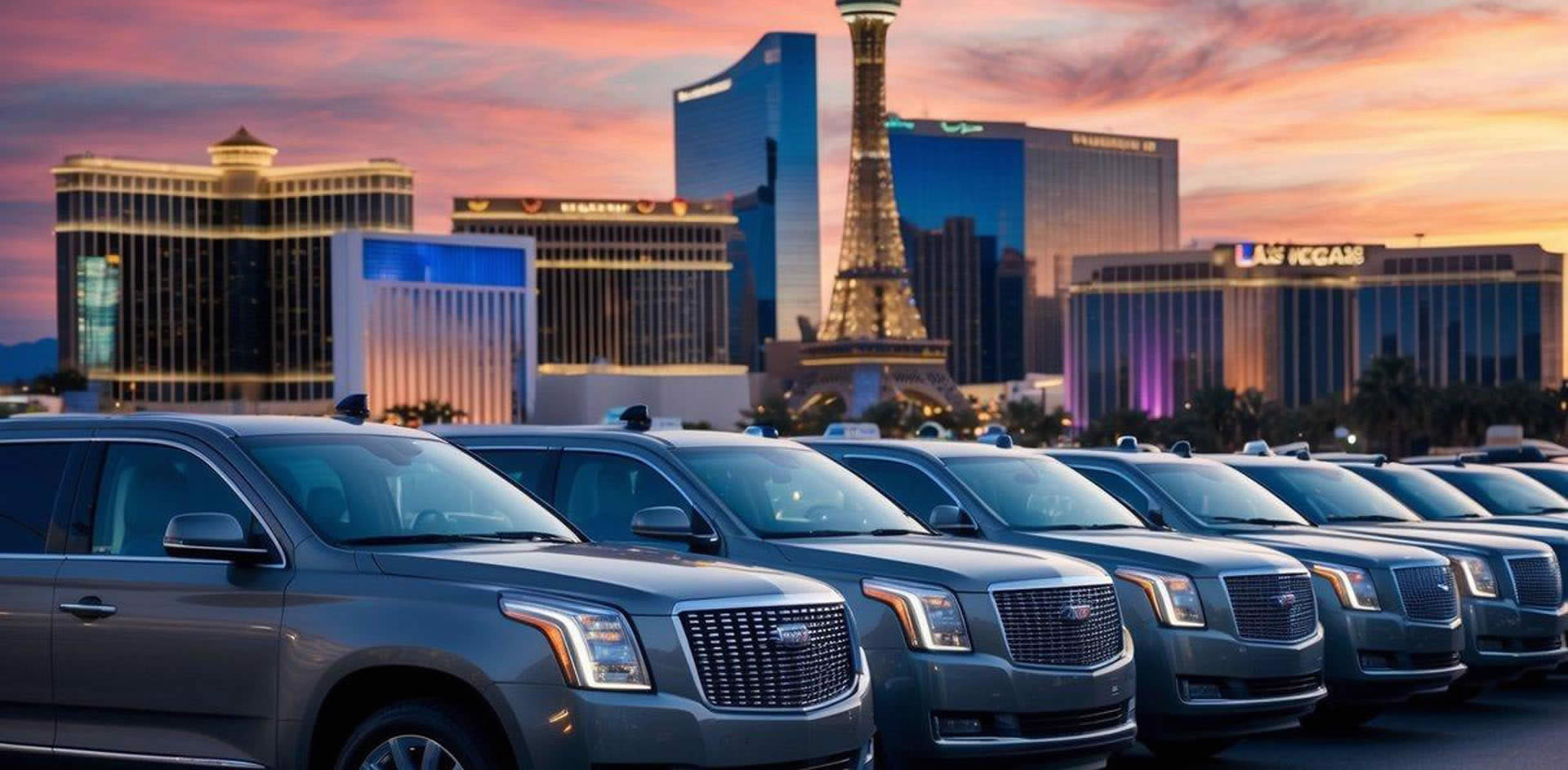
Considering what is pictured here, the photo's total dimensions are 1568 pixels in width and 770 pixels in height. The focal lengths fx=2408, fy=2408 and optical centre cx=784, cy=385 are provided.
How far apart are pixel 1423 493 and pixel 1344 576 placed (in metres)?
5.42

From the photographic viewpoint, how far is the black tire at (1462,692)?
17.4 metres

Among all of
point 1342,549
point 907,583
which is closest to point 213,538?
point 907,583

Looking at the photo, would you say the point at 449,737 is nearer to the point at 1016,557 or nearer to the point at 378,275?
the point at 1016,557

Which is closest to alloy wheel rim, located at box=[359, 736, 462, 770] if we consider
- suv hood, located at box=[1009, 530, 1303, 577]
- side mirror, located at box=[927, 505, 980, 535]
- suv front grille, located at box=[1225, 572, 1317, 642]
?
side mirror, located at box=[927, 505, 980, 535]

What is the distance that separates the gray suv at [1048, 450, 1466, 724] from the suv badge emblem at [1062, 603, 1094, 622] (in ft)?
12.7

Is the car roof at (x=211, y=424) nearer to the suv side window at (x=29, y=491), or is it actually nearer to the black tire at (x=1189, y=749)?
the suv side window at (x=29, y=491)

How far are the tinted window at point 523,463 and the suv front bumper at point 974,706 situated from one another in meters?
2.25

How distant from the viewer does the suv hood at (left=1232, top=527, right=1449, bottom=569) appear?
15297 mm

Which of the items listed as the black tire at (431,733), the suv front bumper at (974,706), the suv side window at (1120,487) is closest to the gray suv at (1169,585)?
the suv side window at (1120,487)

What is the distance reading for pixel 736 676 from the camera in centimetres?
834

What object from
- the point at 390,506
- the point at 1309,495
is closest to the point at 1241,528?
the point at 1309,495

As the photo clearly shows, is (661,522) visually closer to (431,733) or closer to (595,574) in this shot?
(595,574)

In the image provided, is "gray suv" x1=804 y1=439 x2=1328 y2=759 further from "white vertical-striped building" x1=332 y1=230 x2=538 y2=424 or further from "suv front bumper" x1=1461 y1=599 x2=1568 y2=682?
"white vertical-striped building" x1=332 y1=230 x2=538 y2=424

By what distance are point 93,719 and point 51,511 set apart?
869 millimetres
